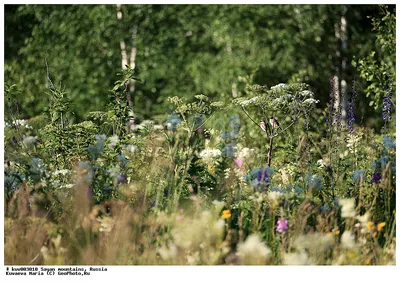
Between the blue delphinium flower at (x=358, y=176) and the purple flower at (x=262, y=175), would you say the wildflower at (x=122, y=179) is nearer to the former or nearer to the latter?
the purple flower at (x=262, y=175)

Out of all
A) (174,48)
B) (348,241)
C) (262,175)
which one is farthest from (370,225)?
(174,48)

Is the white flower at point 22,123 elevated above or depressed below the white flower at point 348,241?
above

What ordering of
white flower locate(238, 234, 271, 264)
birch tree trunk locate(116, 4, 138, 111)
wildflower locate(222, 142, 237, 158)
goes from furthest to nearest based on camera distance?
birch tree trunk locate(116, 4, 138, 111), wildflower locate(222, 142, 237, 158), white flower locate(238, 234, 271, 264)

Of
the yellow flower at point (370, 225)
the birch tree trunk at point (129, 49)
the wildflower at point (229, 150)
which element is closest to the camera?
the yellow flower at point (370, 225)

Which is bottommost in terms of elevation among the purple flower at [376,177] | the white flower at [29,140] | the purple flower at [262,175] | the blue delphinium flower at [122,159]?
the purple flower at [376,177]

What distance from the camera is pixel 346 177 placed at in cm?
348

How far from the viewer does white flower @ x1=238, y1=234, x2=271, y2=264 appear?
8.35 feet

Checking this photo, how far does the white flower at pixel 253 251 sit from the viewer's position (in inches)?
100

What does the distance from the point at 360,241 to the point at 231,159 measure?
0.91 metres

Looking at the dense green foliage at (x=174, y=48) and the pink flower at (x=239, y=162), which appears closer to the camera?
the pink flower at (x=239, y=162)

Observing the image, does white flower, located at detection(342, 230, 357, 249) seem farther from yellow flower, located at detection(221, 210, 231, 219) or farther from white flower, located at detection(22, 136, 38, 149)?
white flower, located at detection(22, 136, 38, 149)

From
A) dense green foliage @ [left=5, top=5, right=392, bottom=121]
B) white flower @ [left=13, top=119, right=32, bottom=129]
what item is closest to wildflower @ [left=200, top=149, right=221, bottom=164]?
white flower @ [left=13, top=119, right=32, bottom=129]

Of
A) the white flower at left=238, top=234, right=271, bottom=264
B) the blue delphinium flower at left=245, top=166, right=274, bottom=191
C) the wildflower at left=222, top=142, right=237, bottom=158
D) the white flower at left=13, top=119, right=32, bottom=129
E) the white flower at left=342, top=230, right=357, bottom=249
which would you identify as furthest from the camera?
the white flower at left=13, top=119, right=32, bottom=129

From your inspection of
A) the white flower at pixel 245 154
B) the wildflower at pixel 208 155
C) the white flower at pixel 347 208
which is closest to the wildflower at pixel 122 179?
the wildflower at pixel 208 155
